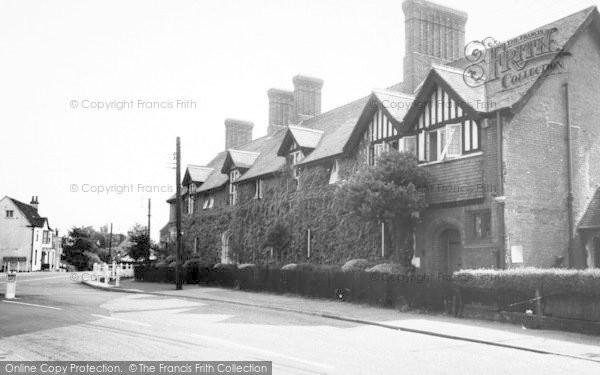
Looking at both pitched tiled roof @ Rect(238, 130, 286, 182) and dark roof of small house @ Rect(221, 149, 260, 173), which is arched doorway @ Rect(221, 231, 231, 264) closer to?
dark roof of small house @ Rect(221, 149, 260, 173)

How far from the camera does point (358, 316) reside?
1695 cm

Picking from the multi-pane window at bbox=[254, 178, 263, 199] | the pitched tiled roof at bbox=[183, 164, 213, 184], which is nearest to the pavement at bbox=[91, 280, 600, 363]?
the multi-pane window at bbox=[254, 178, 263, 199]

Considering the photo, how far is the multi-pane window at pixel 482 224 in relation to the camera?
2031cm

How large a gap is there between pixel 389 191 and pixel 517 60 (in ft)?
22.1

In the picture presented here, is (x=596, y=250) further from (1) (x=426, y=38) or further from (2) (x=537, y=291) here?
(1) (x=426, y=38)

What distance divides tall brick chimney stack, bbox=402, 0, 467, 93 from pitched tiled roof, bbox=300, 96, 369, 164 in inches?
141

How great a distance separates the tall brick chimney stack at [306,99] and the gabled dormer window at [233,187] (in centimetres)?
531

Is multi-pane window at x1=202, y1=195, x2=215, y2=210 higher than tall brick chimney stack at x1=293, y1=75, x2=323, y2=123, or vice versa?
tall brick chimney stack at x1=293, y1=75, x2=323, y2=123

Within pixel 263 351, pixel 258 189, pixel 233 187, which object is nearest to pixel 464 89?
pixel 263 351

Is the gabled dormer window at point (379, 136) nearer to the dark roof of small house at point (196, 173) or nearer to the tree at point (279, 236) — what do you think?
the tree at point (279, 236)

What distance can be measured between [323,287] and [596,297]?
1048 centimetres

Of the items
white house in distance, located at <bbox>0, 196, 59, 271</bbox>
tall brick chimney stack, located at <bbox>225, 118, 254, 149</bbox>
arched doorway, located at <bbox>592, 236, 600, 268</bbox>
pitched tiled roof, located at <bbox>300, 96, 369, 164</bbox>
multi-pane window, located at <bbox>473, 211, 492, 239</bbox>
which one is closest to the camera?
multi-pane window, located at <bbox>473, 211, 492, 239</bbox>

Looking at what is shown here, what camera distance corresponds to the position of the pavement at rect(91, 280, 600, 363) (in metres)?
12.2

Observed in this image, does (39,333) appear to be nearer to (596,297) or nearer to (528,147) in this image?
(596,297)
